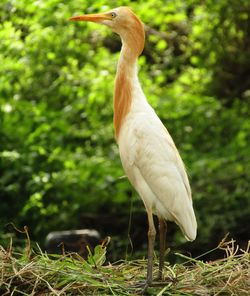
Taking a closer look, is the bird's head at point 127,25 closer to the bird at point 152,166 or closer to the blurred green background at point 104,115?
the bird at point 152,166

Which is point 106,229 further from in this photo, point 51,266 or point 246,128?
point 51,266

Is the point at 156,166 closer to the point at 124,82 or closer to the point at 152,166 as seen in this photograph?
the point at 152,166

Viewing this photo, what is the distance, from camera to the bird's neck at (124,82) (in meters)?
5.52

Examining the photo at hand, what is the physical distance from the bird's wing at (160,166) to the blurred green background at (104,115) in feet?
7.72

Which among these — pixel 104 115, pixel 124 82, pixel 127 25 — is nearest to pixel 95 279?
pixel 124 82

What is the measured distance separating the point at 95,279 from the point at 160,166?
2.75 feet

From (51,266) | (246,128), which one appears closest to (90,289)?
(51,266)

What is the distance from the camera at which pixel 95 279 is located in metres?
4.89

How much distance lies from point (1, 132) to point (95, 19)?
331cm

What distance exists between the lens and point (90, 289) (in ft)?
15.6

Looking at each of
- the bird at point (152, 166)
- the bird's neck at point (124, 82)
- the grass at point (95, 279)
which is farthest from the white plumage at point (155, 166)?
the grass at point (95, 279)

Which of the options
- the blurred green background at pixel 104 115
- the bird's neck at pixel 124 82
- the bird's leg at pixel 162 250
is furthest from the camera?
the blurred green background at pixel 104 115

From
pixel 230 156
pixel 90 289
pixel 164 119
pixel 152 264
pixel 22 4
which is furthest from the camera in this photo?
pixel 164 119

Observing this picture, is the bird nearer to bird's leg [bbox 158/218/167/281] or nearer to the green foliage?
bird's leg [bbox 158/218/167/281]
